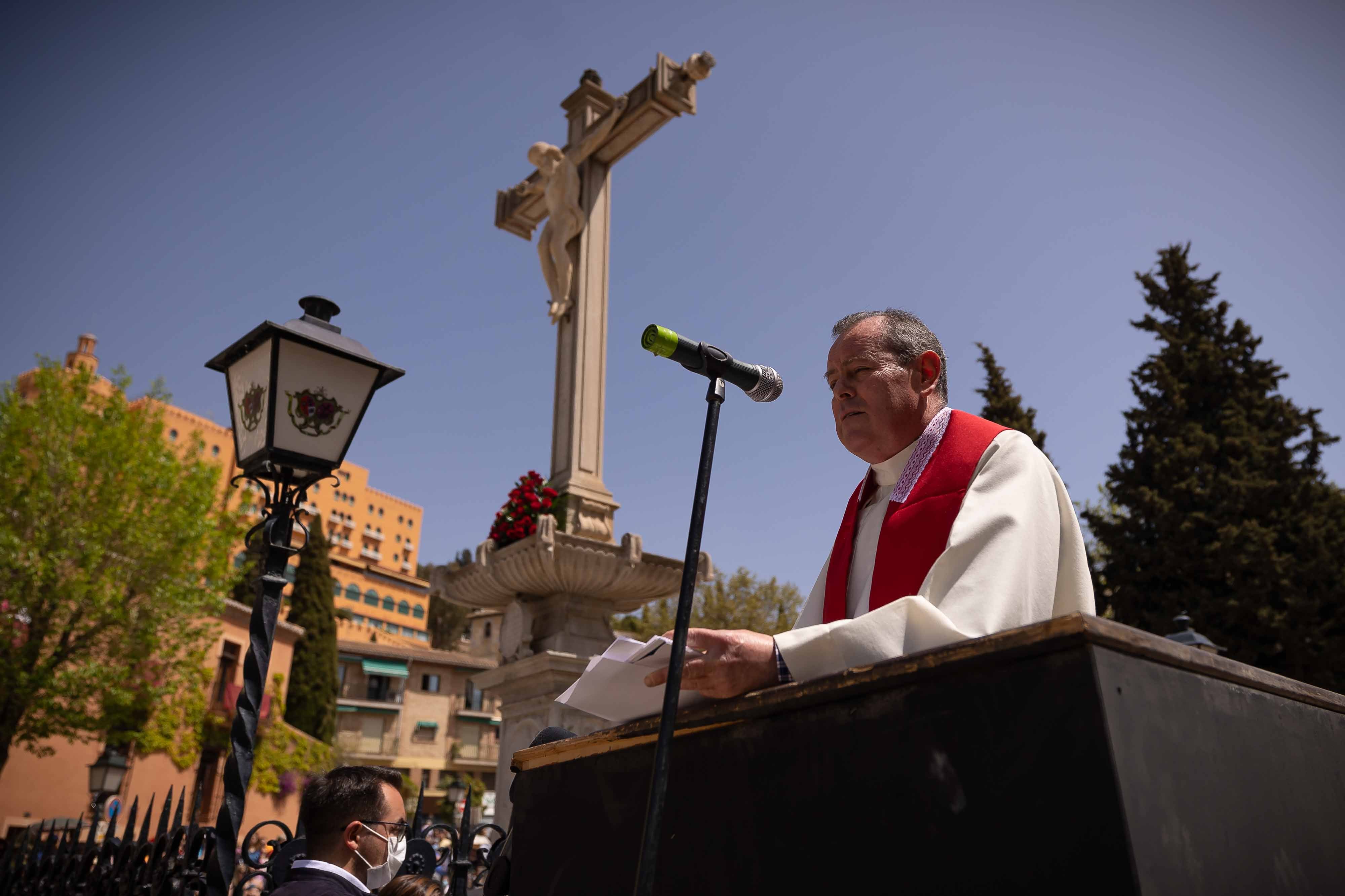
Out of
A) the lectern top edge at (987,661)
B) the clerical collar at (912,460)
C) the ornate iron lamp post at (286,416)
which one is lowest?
the lectern top edge at (987,661)

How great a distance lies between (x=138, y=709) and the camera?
800 inches

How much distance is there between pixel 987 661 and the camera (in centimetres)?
109

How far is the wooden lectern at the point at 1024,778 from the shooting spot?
1000 mm

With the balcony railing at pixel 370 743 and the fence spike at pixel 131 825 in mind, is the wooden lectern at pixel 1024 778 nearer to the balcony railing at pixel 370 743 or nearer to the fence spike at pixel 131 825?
the fence spike at pixel 131 825

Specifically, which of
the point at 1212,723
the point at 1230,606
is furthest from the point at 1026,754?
the point at 1230,606

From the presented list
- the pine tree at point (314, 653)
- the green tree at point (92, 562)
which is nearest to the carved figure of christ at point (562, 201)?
the green tree at point (92, 562)

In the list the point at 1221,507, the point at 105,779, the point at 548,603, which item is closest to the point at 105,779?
the point at 105,779

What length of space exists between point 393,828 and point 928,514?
2760 millimetres

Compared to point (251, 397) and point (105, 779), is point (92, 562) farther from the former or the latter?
Result: point (251, 397)

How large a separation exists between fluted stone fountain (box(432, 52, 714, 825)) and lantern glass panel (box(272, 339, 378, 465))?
9.31ft

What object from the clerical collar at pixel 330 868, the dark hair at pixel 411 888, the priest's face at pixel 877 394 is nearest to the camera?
the priest's face at pixel 877 394

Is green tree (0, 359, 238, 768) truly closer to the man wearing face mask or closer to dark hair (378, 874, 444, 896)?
the man wearing face mask

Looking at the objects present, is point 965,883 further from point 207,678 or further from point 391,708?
point 391,708

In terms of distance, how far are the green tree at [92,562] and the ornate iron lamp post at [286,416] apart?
55.5 ft
